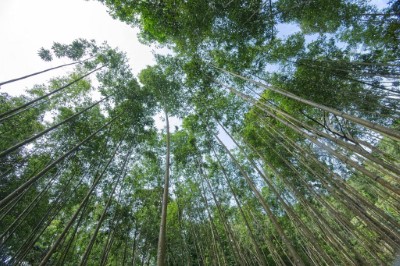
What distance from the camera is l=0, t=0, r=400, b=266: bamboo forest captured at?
5.51 meters

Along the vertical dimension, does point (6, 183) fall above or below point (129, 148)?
below

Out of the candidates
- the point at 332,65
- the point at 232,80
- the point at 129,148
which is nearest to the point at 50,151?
the point at 129,148

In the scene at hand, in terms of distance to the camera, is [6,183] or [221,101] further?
[221,101]

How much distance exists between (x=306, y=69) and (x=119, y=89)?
6430 mm

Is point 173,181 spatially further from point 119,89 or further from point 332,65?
point 332,65

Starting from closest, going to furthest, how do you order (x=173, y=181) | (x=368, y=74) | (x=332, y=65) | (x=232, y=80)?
(x=368, y=74) → (x=332, y=65) → (x=232, y=80) → (x=173, y=181)

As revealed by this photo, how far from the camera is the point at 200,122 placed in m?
8.65

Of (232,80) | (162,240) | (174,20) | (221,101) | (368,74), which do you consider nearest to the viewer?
(162,240)

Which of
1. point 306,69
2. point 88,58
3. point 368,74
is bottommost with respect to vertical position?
point 368,74

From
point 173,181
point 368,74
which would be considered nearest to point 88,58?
point 173,181

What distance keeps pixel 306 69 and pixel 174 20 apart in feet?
13.8

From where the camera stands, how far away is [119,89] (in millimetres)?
7738

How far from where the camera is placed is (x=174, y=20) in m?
5.63

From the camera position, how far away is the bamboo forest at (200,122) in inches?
217
